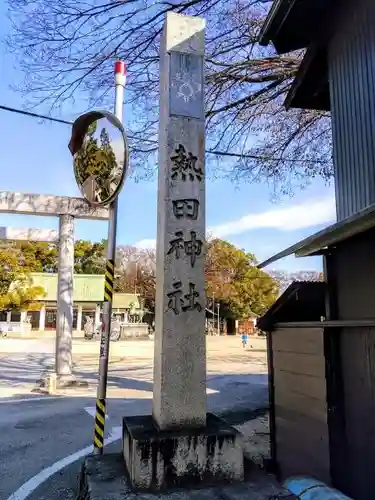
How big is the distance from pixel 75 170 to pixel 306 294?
3.25 metres

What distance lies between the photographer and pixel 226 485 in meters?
3.37

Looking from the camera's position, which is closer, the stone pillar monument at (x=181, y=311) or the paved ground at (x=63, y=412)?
the stone pillar monument at (x=181, y=311)

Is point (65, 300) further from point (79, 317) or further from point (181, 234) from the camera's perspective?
point (79, 317)

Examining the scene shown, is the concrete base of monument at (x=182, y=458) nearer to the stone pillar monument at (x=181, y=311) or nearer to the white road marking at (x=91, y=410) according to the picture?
the stone pillar monument at (x=181, y=311)

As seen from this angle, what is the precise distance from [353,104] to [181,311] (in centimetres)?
308

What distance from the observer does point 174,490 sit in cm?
324

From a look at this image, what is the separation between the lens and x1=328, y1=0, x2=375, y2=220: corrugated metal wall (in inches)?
176

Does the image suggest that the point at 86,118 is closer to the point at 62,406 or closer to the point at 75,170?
the point at 75,170

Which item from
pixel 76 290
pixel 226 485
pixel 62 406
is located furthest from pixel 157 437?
pixel 76 290

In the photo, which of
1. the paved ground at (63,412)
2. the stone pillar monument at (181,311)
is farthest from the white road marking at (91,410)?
the stone pillar monument at (181,311)

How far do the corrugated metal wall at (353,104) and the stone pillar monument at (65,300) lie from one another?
9.05 meters

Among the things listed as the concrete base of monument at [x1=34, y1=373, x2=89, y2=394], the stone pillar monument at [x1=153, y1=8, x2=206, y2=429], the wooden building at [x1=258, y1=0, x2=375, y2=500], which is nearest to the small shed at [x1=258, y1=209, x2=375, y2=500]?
the wooden building at [x1=258, y1=0, x2=375, y2=500]

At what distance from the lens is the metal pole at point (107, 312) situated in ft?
15.1

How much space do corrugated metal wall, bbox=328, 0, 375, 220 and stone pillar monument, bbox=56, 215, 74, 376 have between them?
29.7 feet
